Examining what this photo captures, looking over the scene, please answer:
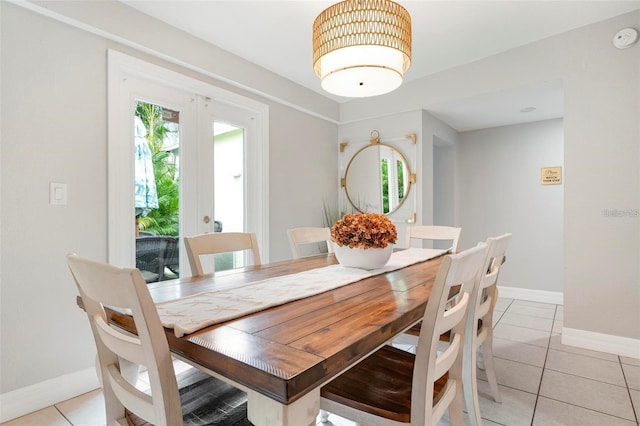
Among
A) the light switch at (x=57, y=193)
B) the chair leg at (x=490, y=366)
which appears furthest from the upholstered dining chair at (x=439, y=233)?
the light switch at (x=57, y=193)

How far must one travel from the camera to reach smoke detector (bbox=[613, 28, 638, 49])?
2.32m

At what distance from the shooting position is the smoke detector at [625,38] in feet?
7.60

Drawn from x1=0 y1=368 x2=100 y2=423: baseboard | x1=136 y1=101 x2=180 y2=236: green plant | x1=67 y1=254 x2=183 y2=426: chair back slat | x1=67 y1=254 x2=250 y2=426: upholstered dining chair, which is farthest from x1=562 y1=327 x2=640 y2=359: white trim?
x1=0 y1=368 x2=100 y2=423: baseboard

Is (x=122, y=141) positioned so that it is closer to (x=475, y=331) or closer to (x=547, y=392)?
(x=475, y=331)

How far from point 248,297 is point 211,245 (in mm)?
713

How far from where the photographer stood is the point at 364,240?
5.11 ft

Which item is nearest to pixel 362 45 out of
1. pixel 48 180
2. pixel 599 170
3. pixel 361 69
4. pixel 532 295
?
pixel 361 69

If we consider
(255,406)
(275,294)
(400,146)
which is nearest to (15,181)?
(275,294)

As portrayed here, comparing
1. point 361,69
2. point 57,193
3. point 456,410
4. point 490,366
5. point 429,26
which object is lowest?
point 490,366

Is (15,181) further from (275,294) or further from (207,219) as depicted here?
(275,294)

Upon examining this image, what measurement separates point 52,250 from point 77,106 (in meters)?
0.86

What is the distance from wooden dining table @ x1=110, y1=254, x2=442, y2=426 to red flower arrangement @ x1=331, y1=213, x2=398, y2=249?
0.34m

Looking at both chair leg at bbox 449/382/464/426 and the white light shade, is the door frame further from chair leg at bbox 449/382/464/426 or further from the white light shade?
chair leg at bbox 449/382/464/426

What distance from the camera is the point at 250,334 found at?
82cm
